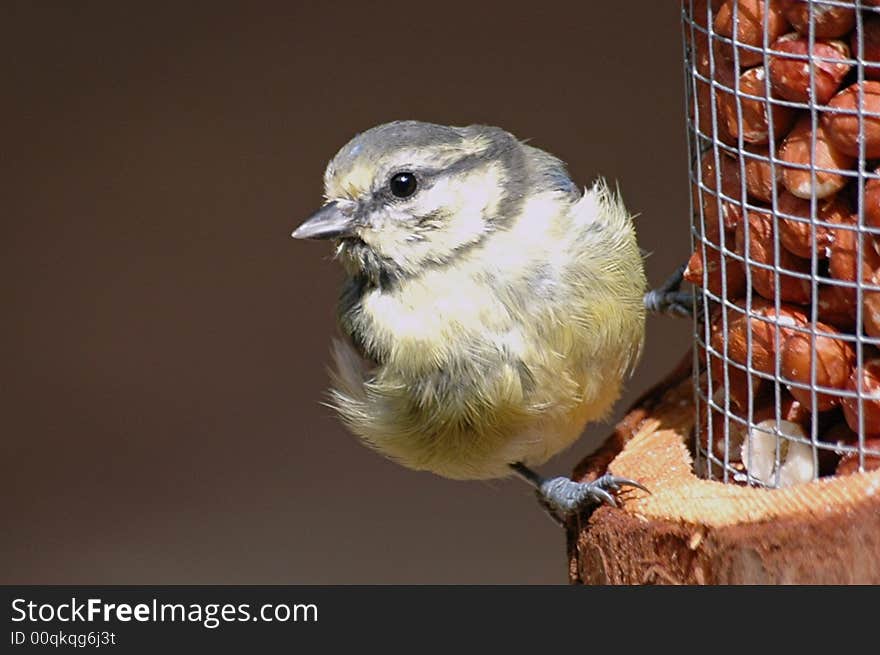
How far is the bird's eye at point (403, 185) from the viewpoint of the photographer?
206cm

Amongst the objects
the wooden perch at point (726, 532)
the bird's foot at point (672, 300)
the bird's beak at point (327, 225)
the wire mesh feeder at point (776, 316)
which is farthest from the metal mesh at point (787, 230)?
the bird's beak at point (327, 225)

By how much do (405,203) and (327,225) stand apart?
0.36ft

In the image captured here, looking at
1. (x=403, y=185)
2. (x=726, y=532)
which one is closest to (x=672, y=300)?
(x=403, y=185)

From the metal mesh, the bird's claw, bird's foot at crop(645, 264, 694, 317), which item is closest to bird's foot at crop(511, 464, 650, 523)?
the bird's claw

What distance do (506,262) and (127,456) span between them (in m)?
1.62

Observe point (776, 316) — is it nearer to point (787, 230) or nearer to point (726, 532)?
point (787, 230)

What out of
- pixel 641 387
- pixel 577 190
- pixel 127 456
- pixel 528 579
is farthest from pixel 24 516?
pixel 577 190

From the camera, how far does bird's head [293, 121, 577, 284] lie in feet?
6.75

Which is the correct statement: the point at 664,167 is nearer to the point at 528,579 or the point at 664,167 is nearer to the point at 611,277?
the point at 528,579

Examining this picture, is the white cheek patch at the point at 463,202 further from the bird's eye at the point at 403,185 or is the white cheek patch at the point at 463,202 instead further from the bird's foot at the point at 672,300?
the bird's foot at the point at 672,300

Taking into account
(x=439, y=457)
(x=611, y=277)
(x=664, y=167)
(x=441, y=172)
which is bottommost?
(x=439, y=457)

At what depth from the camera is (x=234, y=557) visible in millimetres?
3449

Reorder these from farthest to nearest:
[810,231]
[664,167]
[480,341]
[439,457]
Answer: [664,167]
[439,457]
[480,341]
[810,231]

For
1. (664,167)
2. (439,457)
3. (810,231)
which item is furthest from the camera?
(664,167)
